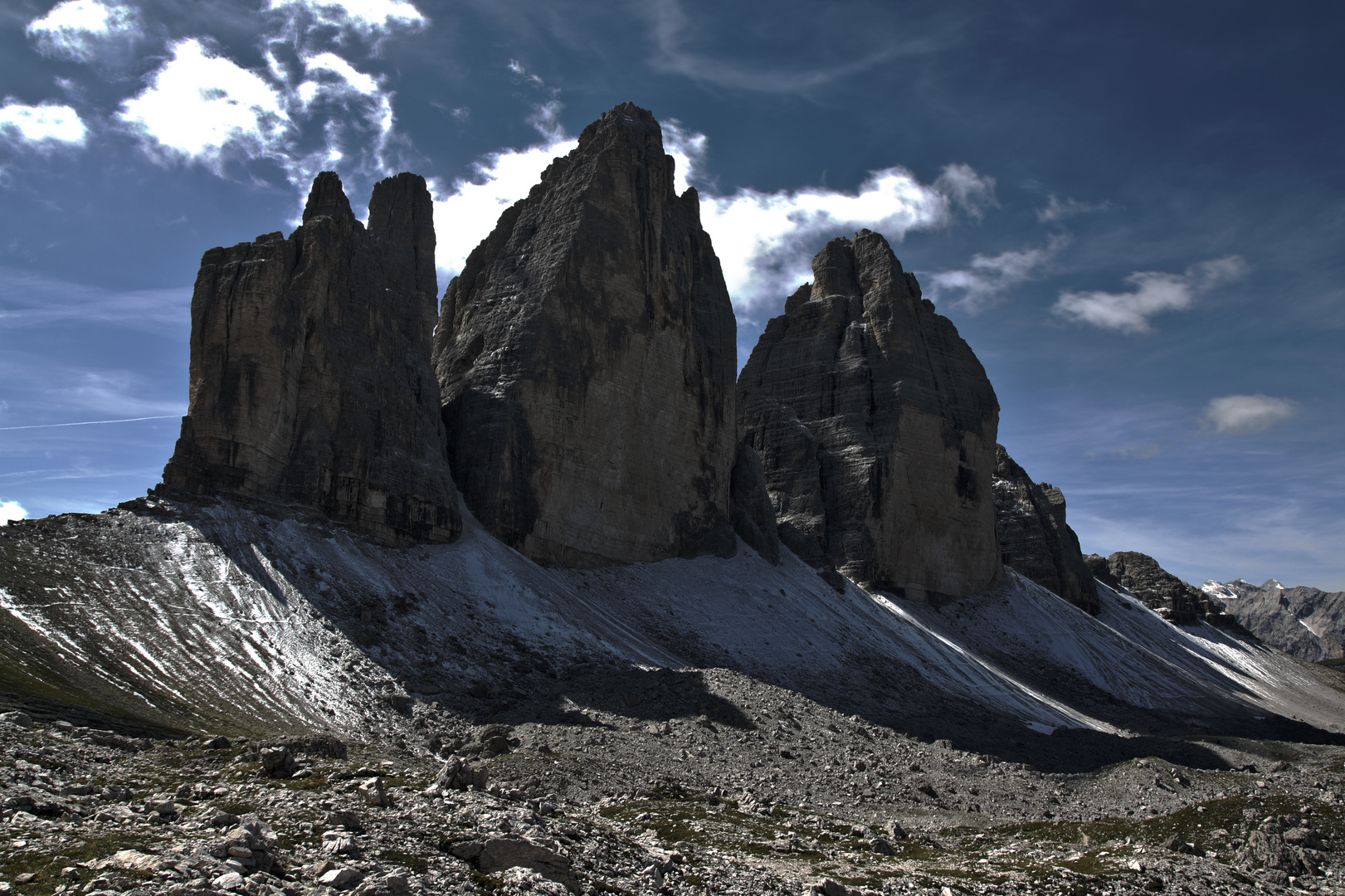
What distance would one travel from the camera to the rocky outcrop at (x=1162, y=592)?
118 m

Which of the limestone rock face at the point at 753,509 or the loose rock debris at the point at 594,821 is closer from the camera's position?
the loose rock debris at the point at 594,821

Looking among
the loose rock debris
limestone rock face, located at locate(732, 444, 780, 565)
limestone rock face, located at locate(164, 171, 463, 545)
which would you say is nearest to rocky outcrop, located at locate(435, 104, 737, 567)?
limestone rock face, located at locate(732, 444, 780, 565)

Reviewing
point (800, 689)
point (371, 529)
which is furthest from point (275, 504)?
point (800, 689)

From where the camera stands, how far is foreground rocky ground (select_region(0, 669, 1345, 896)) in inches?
510

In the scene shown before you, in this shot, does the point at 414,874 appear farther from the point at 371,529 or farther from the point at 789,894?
the point at 371,529

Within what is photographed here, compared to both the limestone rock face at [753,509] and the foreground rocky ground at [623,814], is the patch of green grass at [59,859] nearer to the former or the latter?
the foreground rocky ground at [623,814]

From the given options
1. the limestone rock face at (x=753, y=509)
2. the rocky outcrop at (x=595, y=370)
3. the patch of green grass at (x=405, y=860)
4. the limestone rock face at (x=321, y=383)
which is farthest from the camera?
the limestone rock face at (x=753, y=509)

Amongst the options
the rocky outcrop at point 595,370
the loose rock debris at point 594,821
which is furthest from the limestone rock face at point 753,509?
the loose rock debris at point 594,821

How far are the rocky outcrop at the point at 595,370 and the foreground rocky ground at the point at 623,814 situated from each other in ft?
65.7

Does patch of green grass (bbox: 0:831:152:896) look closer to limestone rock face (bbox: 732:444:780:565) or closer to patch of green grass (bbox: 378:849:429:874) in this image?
patch of green grass (bbox: 378:849:429:874)

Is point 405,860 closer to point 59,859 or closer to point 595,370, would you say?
point 59,859

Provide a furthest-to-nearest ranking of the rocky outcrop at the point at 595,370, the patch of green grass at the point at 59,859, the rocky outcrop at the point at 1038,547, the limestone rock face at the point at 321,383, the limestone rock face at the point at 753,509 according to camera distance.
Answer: the rocky outcrop at the point at 1038,547 → the limestone rock face at the point at 753,509 → the rocky outcrop at the point at 595,370 → the limestone rock face at the point at 321,383 → the patch of green grass at the point at 59,859

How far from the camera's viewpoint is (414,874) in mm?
12867

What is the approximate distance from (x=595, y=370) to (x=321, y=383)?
57.4 ft
